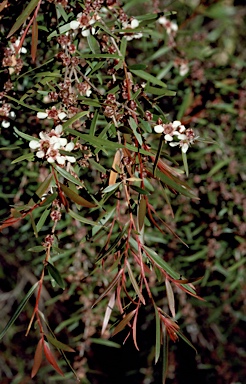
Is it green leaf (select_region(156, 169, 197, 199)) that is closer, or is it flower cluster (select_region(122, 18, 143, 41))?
green leaf (select_region(156, 169, 197, 199))

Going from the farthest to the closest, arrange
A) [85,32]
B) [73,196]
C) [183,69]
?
1. [183,69]
2. [85,32]
3. [73,196]

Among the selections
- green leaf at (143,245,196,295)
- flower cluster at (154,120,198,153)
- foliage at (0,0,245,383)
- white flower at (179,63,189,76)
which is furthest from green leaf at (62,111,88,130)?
white flower at (179,63,189,76)

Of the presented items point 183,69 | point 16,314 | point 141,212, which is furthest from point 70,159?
point 183,69

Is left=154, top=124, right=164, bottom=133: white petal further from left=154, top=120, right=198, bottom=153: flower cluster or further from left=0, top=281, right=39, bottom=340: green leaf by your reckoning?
left=0, top=281, right=39, bottom=340: green leaf

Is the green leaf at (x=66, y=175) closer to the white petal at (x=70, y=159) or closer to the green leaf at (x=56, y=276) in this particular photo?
the white petal at (x=70, y=159)

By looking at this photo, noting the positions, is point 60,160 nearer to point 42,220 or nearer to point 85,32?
point 42,220

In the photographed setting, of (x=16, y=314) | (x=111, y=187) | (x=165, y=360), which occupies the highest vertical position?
(x=111, y=187)

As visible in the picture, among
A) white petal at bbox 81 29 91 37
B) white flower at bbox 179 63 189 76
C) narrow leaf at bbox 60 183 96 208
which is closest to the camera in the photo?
narrow leaf at bbox 60 183 96 208

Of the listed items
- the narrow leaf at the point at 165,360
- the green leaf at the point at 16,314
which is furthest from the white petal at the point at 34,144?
the narrow leaf at the point at 165,360
